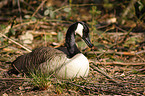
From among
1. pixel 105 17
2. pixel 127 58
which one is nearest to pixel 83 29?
pixel 127 58

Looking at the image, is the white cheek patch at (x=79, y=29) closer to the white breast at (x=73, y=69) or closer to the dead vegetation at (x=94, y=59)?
the white breast at (x=73, y=69)

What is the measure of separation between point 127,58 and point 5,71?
3.02 meters

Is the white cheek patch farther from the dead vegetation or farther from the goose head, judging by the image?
the dead vegetation

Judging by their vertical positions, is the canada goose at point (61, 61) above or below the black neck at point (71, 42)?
below

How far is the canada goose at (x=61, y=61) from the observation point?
3.49 m

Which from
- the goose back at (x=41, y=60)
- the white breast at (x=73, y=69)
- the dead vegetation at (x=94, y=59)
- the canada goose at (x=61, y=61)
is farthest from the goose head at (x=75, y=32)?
the dead vegetation at (x=94, y=59)

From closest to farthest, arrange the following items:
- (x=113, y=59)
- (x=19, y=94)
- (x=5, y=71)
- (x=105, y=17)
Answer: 1. (x=19, y=94)
2. (x=5, y=71)
3. (x=113, y=59)
4. (x=105, y=17)

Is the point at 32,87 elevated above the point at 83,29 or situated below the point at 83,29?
below

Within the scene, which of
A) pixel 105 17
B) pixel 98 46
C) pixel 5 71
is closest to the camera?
pixel 5 71

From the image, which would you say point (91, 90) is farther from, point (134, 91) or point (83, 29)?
point (83, 29)

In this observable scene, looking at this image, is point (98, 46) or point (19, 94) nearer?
point (19, 94)

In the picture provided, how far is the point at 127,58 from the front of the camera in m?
Answer: 5.11


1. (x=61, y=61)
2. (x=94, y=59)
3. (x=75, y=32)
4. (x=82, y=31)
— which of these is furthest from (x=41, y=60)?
(x=94, y=59)

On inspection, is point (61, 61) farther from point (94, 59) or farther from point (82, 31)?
point (94, 59)
